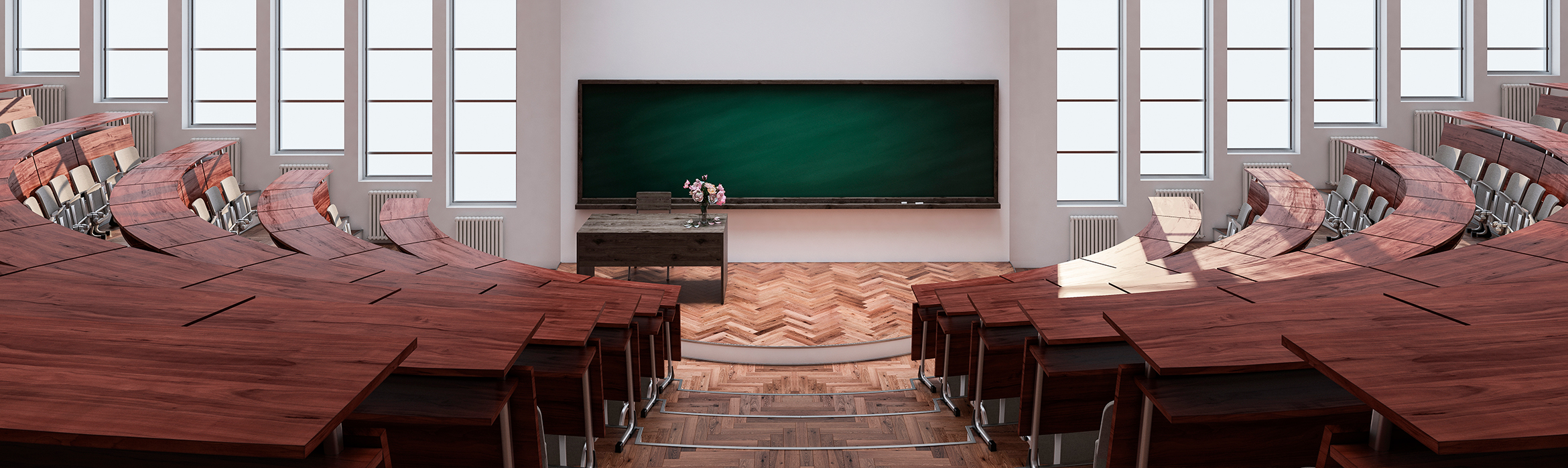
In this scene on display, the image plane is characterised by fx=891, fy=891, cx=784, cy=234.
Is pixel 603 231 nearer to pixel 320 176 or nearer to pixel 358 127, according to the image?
pixel 320 176

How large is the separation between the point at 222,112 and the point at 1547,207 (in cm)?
1134

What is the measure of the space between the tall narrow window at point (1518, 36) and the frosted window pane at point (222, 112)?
12642 millimetres

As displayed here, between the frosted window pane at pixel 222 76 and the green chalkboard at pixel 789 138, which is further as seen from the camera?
the frosted window pane at pixel 222 76

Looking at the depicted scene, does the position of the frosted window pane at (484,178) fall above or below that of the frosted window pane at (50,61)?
below

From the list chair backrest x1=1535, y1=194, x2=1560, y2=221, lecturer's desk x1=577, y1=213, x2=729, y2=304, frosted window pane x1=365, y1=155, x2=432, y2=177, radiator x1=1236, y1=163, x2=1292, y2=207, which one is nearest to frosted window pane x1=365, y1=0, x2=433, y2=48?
frosted window pane x1=365, y1=155, x2=432, y2=177

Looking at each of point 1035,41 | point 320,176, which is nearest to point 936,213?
point 1035,41

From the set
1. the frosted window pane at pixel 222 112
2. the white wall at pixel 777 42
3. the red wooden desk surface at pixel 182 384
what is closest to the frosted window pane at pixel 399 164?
the frosted window pane at pixel 222 112

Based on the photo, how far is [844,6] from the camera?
8766 mm

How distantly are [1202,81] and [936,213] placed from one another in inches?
119

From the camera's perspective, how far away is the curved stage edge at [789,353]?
19.5 feet

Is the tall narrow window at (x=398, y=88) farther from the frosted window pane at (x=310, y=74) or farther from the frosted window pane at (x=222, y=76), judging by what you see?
the frosted window pane at (x=222, y=76)

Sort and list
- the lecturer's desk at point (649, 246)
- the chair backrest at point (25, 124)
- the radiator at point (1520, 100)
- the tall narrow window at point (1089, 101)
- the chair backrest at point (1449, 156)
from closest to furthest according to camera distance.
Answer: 1. the lecturer's desk at point (649, 246)
2. the chair backrest at point (1449, 156)
3. the chair backrest at point (25, 124)
4. the radiator at point (1520, 100)
5. the tall narrow window at point (1089, 101)

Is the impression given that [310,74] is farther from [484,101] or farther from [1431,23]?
[1431,23]

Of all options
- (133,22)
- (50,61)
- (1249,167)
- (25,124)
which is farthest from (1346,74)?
Result: (50,61)
